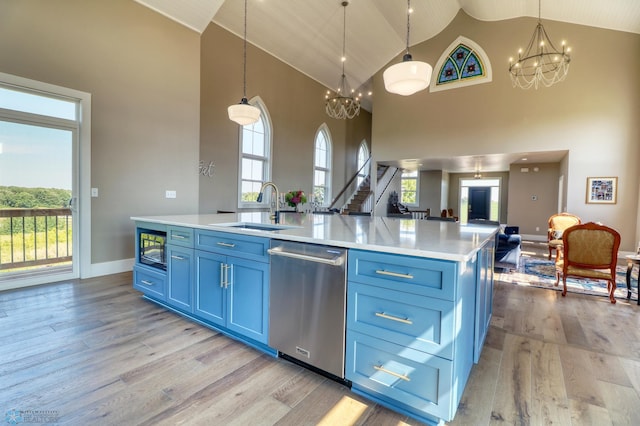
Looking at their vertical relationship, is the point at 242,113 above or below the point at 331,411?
above

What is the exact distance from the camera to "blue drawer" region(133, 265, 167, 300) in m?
2.88

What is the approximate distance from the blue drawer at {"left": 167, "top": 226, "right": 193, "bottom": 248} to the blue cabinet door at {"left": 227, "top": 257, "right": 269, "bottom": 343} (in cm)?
54

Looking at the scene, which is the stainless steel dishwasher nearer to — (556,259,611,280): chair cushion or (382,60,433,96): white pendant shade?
(382,60,433,96): white pendant shade

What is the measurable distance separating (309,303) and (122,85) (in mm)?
4349

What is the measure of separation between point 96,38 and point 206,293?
392cm

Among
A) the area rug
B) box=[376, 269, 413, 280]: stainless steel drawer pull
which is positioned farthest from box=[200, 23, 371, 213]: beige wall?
the area rug

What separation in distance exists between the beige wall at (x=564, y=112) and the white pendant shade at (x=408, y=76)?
18.0 ft

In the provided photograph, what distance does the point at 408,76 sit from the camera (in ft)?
8.82

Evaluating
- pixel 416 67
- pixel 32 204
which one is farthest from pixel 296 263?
pixel 32 204

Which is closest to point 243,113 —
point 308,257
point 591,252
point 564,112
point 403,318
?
point 308,257

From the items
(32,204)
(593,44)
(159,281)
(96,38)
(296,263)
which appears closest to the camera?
(296,263)

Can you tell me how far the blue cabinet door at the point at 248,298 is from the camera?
2092mm

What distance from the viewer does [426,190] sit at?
38.2 feet

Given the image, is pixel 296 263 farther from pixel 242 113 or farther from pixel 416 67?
pixel 242 113
